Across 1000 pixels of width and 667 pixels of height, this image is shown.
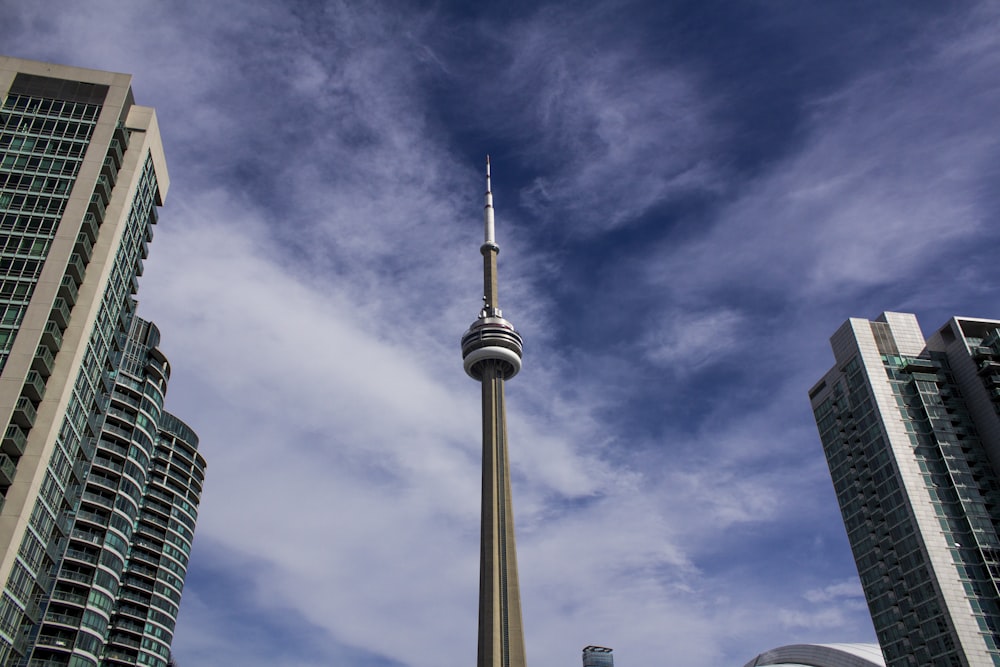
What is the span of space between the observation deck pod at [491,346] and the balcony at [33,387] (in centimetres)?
11576

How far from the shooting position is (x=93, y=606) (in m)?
107

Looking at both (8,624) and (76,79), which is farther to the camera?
(76,79)

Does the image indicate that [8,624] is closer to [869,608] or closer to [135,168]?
[135,168]

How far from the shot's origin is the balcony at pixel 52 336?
66562mm

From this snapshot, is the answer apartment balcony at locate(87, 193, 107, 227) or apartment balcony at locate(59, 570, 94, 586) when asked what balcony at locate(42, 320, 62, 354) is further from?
apartment balcony at locate(59, 570, 94, 586)

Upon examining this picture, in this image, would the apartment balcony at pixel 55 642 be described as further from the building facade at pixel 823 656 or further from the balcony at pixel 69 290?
the building facade at pixel 823 656

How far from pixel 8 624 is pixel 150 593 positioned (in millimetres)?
65427

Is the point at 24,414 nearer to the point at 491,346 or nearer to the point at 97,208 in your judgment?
the point at 97,208

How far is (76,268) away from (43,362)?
29.9 ft

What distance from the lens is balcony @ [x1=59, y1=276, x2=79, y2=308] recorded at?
6925 cm

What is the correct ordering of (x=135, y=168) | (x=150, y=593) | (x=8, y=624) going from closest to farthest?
(x=8, y=624), (x=135, y=168), (x=150, y=593)

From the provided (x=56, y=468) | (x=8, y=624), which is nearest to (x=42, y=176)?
(x=56, y=468)

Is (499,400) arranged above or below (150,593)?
above

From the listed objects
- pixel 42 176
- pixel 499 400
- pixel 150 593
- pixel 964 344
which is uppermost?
pixel 499 400
